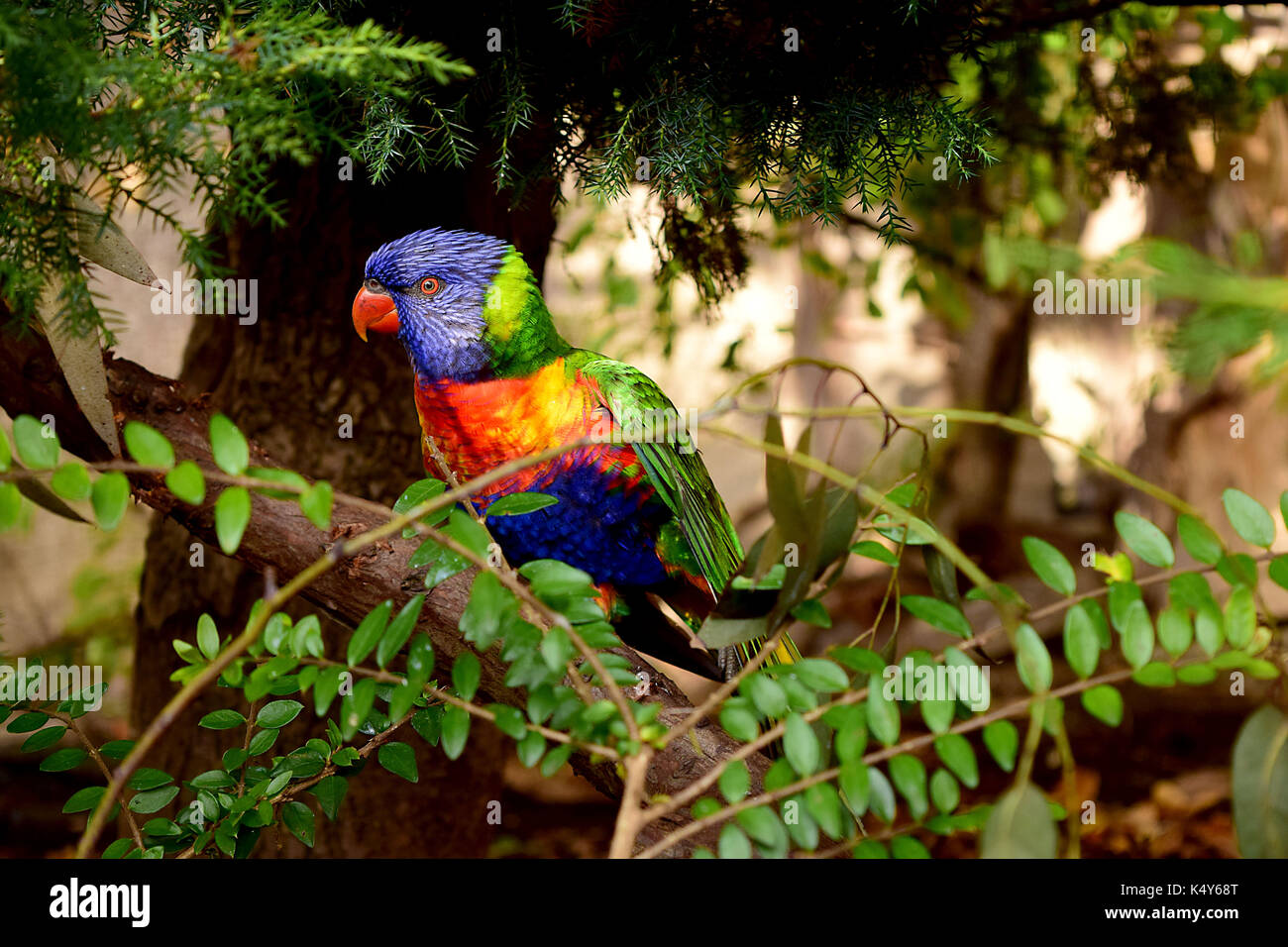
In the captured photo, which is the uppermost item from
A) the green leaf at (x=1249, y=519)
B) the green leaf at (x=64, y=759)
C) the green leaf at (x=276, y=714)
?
the green leaf at (x=1249, y=519)

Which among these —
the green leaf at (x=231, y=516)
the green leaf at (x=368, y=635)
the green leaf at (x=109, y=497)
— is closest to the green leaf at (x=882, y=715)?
the green leaf at (x=368, y=635)

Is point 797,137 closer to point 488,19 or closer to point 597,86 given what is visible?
point 597,86

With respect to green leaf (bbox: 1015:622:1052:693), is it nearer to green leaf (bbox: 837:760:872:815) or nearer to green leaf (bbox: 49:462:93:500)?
green leaf (bbox: 837:760:872:815)

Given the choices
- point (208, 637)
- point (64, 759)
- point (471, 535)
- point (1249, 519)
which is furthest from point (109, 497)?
point (1249, 519)

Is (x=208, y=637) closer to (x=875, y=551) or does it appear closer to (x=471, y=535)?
(x=471, y=535)

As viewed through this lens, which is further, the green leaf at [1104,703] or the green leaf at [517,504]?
the green leaf at [517,504]

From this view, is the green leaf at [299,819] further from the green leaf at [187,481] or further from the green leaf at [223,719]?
the green leaf at [187,481]

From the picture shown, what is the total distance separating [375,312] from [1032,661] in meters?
1.20

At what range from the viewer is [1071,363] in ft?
16.0

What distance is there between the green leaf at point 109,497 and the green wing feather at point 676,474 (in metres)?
0.82

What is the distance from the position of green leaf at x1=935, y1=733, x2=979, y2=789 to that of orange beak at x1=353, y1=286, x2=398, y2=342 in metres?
1.13

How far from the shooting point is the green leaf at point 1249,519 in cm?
96

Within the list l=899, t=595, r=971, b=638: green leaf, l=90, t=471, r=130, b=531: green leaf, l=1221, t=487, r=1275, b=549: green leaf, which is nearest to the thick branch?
l=899, t=595, r=971, b=638: green leaf

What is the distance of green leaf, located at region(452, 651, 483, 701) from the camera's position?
3.01 ft
